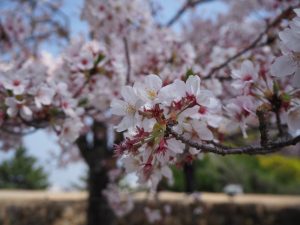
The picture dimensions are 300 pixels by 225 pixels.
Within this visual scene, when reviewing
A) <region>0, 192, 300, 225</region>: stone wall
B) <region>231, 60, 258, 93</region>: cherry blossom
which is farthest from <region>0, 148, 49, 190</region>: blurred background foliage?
<region>231, 60, 258, 93</region>: cherry blossom

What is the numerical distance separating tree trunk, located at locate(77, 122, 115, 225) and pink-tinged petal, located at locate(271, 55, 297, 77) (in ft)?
13.0

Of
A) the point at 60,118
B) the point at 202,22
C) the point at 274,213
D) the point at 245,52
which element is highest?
the point at 202,22

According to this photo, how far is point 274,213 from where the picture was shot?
6.95m

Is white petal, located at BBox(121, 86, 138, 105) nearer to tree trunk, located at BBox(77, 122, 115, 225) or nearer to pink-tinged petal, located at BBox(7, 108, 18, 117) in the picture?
pink-tinged petal, located at BBox(7, 108, 18, 117)

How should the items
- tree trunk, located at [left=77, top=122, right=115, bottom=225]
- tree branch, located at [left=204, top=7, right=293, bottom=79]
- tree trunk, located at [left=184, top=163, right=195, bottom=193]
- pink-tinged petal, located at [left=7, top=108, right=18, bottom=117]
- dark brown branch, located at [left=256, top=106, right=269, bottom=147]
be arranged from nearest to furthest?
1. dark brown branch, located at [left=256, top=106, right=269, bottom=147]
2. pink-tinged petal, located at [left=7, top=108, right=18, bottom=117]
3. tree branch, located at [left=204, top=7, right=293, bottom=79]
4. tree trunk, located at [left=77, top=122, right=115, bottom=225]
5. tree trunk, located at [left=184, top=163, right=195, bottom=193]

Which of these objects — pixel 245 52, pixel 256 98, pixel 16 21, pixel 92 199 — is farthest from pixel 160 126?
pixel 92 199

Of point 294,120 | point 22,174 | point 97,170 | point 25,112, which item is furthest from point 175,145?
point 22,174

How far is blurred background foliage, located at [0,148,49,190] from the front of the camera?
11.8 metres

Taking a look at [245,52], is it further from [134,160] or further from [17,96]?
[134,160]

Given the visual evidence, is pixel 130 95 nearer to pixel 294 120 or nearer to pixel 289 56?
pixel 289 56

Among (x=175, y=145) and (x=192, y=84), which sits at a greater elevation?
(x=192, y=84)

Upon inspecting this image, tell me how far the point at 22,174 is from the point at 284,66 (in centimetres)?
1154

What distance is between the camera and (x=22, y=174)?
11992mm

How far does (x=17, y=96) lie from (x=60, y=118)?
0.27 m
